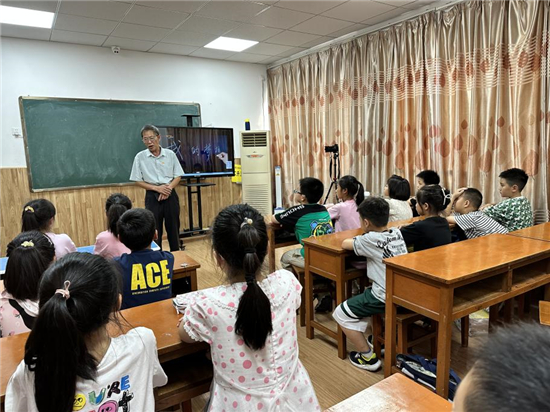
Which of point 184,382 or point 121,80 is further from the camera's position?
point 121,80

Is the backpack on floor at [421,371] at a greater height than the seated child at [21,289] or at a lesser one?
lesser

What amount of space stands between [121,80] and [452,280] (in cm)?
507

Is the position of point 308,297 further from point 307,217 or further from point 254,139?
point 254,139

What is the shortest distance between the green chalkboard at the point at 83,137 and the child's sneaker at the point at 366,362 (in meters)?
4.25

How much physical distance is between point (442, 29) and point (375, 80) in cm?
93

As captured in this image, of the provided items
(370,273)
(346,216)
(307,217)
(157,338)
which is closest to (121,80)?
(307,217)

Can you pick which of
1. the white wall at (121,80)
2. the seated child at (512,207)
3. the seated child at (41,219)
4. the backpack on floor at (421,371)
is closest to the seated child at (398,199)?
the seated child at (512,207)

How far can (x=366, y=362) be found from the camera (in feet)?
7.09

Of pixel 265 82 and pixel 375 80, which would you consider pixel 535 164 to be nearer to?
pixel 375 80

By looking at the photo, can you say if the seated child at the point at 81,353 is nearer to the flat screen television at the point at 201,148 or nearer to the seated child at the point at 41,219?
the seated child at the point at 41,219

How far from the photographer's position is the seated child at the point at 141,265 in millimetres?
1729

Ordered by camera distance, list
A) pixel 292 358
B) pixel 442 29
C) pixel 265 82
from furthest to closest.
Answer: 1. pixel 265 82
2. pixel 442 29
3. pixel 292 358

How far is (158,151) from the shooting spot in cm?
400

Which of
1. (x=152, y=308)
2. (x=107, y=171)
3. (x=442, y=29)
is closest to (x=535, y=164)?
(x=442, y=29)
